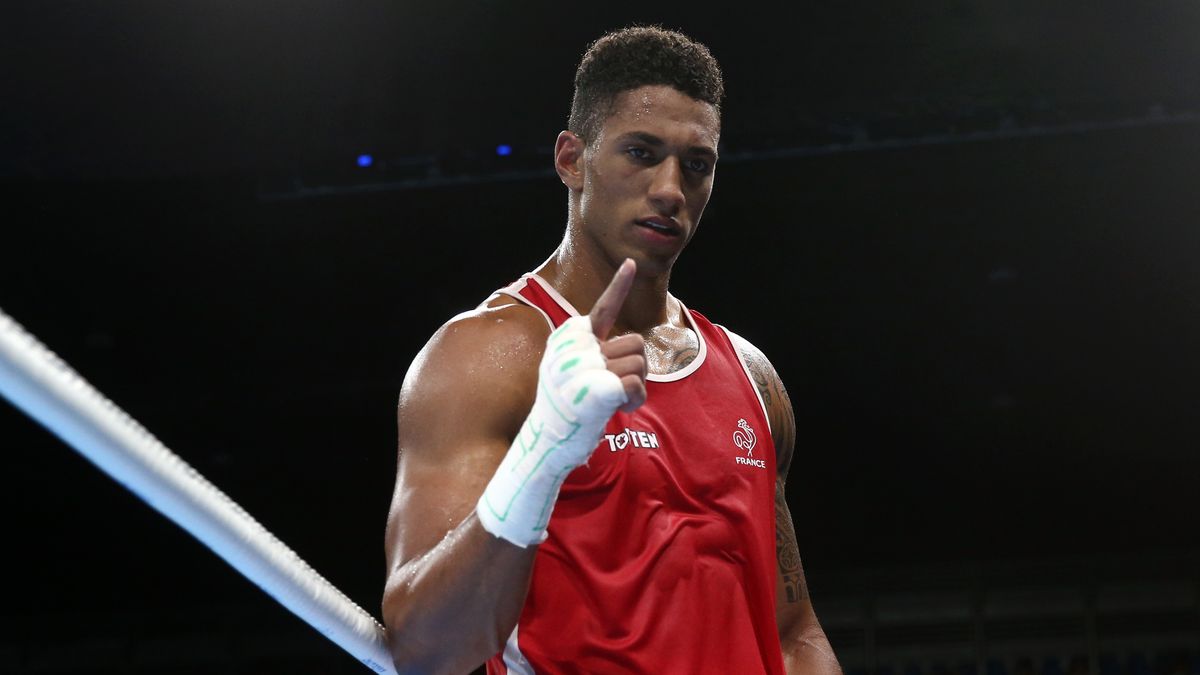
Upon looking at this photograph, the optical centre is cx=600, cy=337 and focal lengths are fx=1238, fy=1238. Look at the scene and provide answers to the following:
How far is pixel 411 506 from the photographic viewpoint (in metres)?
1.62

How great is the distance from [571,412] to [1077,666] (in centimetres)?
840

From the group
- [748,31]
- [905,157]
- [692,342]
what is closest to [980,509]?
[905,157]

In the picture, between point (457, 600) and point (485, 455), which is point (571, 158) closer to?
point (485, 455)

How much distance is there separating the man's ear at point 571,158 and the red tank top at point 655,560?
0.85ft

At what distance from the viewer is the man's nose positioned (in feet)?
6.34

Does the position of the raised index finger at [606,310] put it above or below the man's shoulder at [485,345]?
above

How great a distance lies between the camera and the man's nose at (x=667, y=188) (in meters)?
1.93

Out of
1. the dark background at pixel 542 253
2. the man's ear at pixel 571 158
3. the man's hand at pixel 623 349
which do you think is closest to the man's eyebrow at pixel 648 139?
the man's ear at pixel 571 158

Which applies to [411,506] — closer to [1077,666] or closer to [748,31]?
[748,31]

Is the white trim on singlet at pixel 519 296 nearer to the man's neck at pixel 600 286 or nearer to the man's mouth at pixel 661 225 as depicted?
the man's neck at pixel 600 286

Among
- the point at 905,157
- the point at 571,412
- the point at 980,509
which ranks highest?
the point at 571,412

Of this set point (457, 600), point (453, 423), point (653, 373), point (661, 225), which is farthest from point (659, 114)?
point (457, 600)

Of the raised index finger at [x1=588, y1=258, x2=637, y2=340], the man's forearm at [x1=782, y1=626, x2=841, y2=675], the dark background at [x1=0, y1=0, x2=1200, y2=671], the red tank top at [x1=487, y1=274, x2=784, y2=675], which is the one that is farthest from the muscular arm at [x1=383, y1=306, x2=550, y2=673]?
the dark background at [x1=0, y1=0, x2=1200, y2=671]

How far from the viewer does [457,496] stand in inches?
62.9
